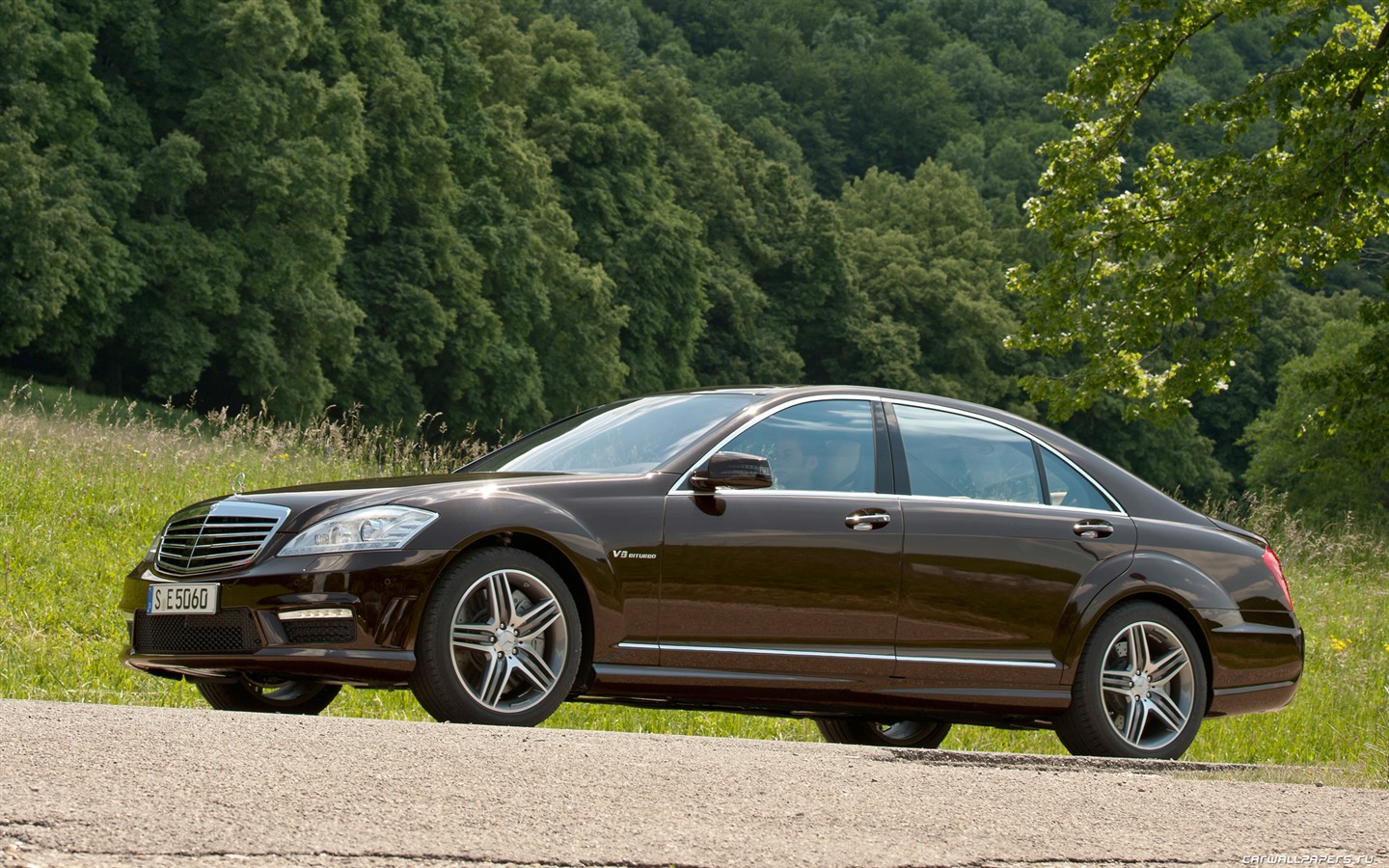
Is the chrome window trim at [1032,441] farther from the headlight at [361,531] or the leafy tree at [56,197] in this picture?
the leafy tree at [56,197]

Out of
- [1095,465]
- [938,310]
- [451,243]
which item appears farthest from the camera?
[938,310]

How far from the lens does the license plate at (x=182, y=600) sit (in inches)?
277

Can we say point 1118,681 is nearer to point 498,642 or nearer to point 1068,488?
point 1068,488

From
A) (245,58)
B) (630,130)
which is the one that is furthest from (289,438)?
(630,130)

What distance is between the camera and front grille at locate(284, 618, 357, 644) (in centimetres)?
679

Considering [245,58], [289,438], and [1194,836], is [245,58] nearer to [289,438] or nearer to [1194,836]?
[289,438]

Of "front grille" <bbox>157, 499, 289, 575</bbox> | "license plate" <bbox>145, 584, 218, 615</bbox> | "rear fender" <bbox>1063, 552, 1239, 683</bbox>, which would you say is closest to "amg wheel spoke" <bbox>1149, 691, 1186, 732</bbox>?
"rear fender" <bbox>1063, 552, 1239, 683</bbox>

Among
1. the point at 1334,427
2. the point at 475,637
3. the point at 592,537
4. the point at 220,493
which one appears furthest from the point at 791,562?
the point at 1334,427

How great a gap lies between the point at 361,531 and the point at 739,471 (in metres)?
1.50

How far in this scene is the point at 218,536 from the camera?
724 centimetres

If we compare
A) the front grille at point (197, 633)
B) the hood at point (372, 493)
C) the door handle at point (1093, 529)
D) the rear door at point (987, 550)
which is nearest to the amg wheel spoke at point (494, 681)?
the hood at point (372, 493)

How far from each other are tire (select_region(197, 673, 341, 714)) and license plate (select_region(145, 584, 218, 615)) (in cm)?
74

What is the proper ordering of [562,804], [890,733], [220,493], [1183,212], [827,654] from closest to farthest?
[562,804] < [827,654] < [890,733] < [220,493] < [1183,212]

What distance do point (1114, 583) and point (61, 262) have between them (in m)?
30.5
